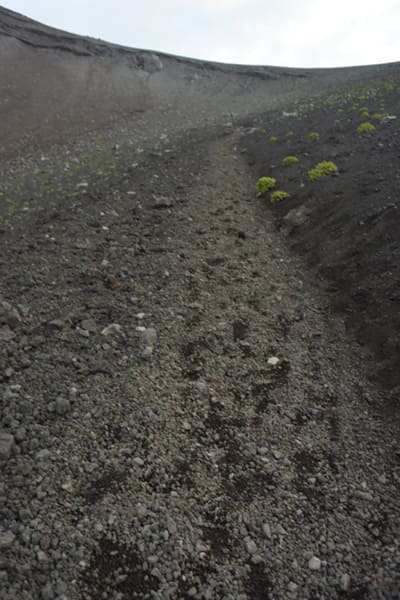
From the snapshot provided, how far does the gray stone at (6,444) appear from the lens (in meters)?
6.96

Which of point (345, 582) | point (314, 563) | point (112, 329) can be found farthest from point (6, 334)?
point (345, 582)

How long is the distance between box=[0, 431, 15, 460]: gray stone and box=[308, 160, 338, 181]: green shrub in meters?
17.6

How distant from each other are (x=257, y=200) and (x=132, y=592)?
57.3ft

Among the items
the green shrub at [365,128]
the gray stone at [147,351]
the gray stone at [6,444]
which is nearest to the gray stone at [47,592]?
the gray stone at [6,444]

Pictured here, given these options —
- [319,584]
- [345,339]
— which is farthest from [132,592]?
[345,339]

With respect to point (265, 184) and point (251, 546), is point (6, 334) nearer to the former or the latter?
point (251, 546)

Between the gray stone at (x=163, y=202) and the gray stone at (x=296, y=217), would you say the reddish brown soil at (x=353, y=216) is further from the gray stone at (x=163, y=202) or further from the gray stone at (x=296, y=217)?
the gray stone at (x=163, y=202)

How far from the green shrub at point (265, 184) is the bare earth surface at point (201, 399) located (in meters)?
2.07

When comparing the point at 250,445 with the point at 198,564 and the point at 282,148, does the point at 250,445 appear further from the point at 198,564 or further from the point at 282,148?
the point at 282,148

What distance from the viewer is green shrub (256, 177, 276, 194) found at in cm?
2017

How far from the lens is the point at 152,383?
8.87 m

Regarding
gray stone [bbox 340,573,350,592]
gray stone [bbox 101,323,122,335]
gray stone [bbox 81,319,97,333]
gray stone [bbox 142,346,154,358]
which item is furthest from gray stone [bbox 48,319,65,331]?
gray stone [bbox 340,573,350,592]

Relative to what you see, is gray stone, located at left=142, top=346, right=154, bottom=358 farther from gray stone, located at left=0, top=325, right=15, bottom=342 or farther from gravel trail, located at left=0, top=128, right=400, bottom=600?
gray stone, located at left=0, top=325, right=15, bottom=342

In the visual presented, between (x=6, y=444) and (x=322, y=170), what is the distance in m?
18.4
